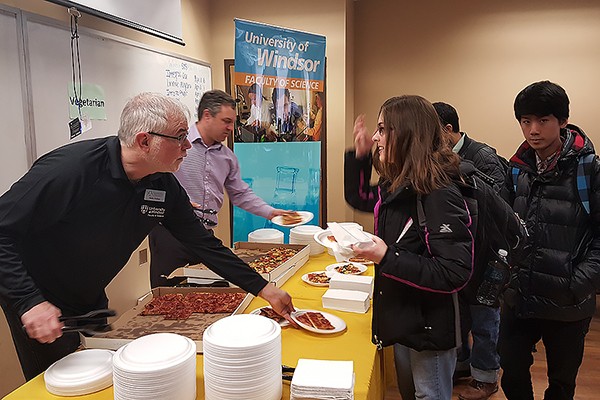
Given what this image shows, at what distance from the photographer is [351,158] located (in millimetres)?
2279

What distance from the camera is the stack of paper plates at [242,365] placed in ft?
3.98

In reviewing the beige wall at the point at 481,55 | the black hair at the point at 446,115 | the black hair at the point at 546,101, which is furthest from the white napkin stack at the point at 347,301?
the beige wall at the point at 481,55

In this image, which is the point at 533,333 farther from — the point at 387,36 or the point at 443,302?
the point at 387,36

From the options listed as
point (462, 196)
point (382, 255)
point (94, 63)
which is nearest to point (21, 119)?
point (94, 63)

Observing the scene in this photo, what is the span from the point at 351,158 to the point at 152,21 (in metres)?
2.01

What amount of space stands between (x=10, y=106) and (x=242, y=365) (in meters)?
2.01

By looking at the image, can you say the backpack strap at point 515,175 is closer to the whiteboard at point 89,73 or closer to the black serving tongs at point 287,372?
the black serving tongs at point 287,372

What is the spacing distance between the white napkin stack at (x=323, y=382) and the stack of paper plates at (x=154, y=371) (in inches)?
10.7

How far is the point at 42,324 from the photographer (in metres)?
1.30

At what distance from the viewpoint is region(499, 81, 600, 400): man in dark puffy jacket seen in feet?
6.15

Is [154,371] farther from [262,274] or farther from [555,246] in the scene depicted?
[555,246]

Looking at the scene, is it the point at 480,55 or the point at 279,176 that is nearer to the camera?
the point at 279,176

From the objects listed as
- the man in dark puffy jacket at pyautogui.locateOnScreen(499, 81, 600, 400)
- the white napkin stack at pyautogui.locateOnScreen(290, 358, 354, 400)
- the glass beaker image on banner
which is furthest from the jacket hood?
the glass beaker image on banner

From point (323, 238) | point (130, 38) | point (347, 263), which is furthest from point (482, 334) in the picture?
point (130, 38)
